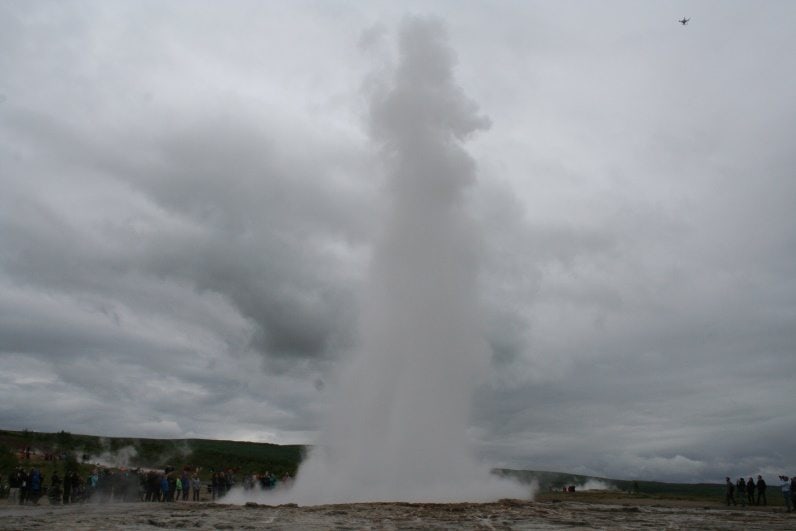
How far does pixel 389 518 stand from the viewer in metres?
15.5

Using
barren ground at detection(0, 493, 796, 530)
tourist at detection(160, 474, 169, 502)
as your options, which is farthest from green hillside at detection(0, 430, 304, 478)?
barren ground at detection(0, 493, 796, 530)

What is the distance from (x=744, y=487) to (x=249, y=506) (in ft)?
57.9

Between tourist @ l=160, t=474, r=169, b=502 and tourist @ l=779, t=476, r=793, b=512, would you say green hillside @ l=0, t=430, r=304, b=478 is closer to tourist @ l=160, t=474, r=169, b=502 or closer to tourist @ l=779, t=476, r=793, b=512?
tourist @ l=160, t=474, r=169, b=502

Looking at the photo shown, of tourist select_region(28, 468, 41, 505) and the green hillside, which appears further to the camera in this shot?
the green hillside

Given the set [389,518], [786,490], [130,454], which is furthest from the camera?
[130,454]

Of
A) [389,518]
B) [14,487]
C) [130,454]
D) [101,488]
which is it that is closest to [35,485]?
[101,488]

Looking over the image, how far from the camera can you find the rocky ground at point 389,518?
46.1ft

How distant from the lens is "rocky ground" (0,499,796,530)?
46.1ft

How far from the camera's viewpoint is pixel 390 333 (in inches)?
1081

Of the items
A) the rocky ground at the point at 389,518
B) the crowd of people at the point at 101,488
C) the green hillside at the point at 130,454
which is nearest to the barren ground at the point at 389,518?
the rocky ground at the point at 389,518

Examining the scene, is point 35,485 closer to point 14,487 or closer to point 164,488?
point 14,487

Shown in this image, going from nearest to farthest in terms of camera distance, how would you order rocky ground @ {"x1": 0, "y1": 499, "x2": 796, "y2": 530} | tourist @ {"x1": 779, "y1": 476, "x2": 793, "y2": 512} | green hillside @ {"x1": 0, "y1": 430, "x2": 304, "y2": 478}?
1. rocky ground @ {"x1": 0, "y1": 499, "x2": 796, "y2": 530}
2. tourist @ {"x1": 779, "y1": 476, "x2": 793, "y2": 512}
3. green hillside @ {"x1": 0, "y1": 430, "x2": 304, "y2": 478}

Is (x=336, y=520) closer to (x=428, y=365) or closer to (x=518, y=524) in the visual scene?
(x=518, y=524)

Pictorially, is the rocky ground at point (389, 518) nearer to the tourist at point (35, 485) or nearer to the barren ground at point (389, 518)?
the barren ground at point (389, 518)
